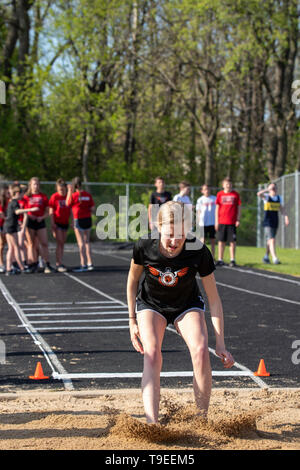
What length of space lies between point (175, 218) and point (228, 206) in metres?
13.3

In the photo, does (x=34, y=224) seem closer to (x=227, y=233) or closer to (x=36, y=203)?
(x=36, y=203)

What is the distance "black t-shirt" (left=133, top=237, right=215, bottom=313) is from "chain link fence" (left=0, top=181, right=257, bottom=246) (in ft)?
78.1

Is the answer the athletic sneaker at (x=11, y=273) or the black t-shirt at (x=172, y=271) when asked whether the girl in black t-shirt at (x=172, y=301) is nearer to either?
the black t-shirt at (x=172, y=271)

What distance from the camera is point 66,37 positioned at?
32719mm

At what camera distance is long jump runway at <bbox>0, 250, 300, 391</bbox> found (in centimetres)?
718

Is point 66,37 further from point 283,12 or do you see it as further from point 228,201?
point 228,201

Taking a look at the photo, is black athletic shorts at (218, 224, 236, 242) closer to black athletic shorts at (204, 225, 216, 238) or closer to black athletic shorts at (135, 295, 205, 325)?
black athletic shorts at (204, 225, 216, 238)

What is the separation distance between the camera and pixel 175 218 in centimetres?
521

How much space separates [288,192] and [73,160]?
44.0 feet

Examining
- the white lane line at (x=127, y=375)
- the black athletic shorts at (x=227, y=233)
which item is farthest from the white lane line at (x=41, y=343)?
the black athletic shorts at (x=227, y=233)

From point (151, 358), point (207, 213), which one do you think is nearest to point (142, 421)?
point (151, 358)

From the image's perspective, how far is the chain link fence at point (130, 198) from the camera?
30.0 metres

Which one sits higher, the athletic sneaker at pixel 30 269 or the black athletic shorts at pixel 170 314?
the black athletic shorts at pixel 170 314

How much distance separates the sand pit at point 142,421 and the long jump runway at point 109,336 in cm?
38
